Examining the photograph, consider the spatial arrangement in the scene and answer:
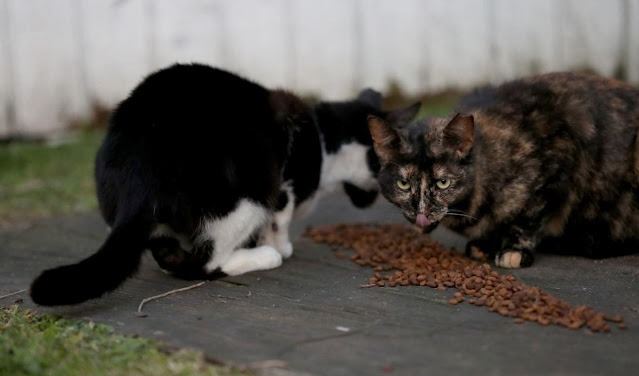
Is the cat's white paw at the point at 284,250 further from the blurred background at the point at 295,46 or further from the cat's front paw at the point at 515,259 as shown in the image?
the blurred background at the point at 295,46

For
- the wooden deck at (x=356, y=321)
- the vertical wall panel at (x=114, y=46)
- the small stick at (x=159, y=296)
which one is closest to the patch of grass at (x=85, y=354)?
the wooden deck at (x=356, y=321)

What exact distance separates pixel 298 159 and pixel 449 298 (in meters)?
1.29

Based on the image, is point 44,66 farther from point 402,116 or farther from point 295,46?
point 402,116

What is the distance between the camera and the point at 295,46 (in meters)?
7.34

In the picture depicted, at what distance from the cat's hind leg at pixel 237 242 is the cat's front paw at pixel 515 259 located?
114 centimetres

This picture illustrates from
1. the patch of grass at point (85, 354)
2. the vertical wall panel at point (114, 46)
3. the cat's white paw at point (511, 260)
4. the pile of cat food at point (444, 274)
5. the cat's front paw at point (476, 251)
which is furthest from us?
the vertical wall panel at point (114, 46)

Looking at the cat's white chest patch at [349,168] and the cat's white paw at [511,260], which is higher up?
the cat's white chest patch at [349,168]

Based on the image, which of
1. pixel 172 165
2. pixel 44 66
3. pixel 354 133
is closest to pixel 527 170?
pixel 354 133

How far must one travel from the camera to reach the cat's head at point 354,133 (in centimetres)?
439

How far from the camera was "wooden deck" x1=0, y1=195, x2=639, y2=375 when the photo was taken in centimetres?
236

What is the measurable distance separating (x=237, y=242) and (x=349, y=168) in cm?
119

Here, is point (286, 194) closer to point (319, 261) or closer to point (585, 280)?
point (319, 261)

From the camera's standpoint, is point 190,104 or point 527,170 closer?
point 190,104

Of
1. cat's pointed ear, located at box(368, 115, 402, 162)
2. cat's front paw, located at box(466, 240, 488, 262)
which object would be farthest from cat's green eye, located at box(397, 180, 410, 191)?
cat's front paw, located at box(466, 240, 488, 262)
